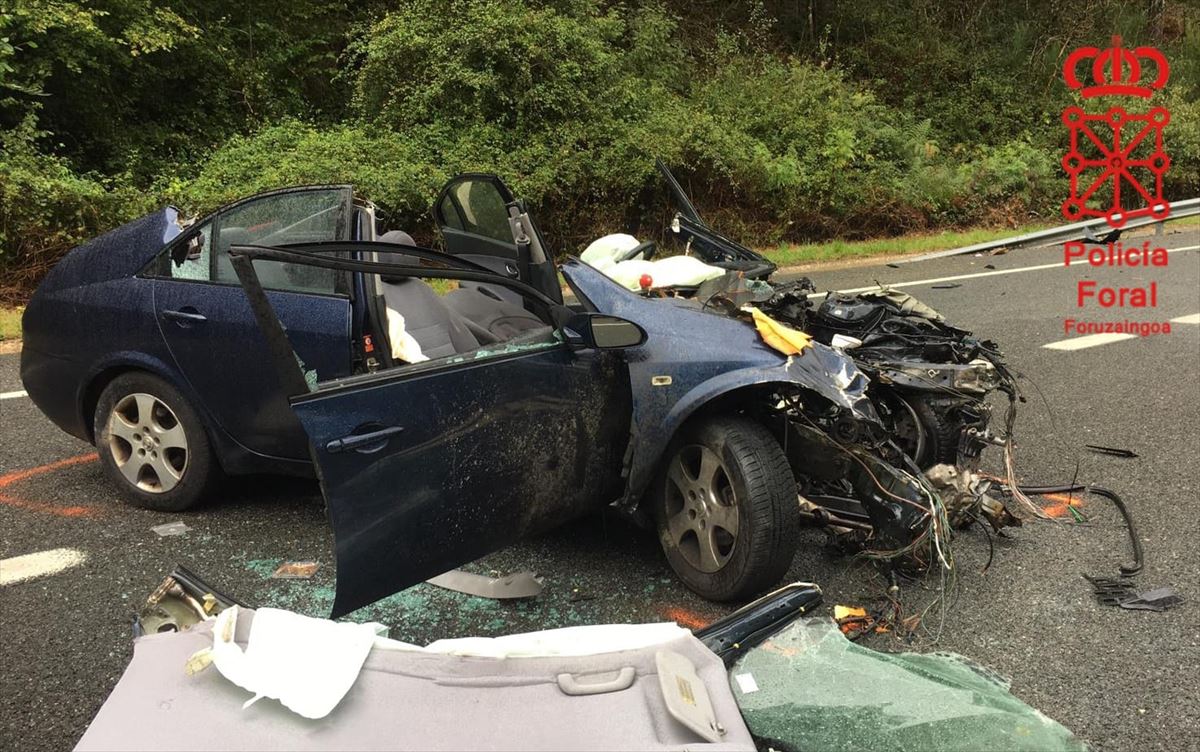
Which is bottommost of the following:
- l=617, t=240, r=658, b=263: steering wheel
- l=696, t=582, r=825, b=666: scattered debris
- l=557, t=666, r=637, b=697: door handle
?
l=696, t=582, r=825, b=666: scattered debris

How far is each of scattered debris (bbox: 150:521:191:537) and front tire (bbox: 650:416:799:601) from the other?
220 centimetres

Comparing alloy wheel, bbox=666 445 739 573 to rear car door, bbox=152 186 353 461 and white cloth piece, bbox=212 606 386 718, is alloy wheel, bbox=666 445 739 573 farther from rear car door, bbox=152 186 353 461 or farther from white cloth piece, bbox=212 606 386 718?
white cloth piece, bbox=212 606 386 718

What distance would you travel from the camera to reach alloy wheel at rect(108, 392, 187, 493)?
13.5 feet

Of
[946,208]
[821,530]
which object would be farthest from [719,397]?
[946,208]

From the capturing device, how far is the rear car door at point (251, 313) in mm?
3816

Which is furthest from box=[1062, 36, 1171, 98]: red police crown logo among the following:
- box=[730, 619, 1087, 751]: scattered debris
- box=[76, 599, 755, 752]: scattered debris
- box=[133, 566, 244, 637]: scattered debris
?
box=[133, 566, 244, 637]: scattered debris

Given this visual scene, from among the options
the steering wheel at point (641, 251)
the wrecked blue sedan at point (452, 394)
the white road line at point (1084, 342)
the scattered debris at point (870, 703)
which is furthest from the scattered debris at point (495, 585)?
the white road line at point (1084, 342)

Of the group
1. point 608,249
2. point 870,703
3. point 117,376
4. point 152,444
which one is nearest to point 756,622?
point 870,703

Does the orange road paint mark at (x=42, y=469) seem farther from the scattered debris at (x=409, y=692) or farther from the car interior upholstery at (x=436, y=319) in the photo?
the scattered debris at (x=409, y=692)

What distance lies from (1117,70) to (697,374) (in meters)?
Result: 21.3

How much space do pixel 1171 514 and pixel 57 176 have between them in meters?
10.4

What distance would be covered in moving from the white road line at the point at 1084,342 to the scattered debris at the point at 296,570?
233 inches

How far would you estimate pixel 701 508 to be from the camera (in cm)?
338

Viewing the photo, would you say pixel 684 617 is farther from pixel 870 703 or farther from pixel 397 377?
pixel 397 377
